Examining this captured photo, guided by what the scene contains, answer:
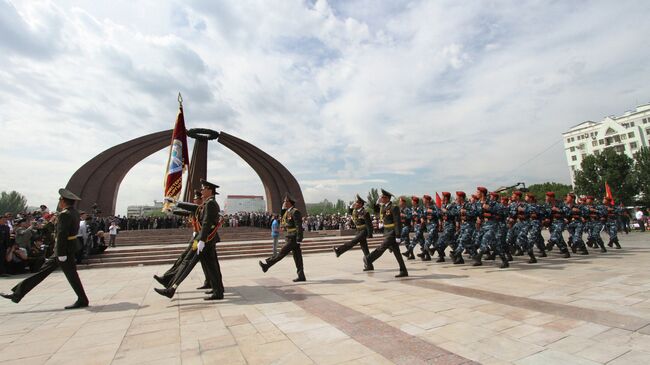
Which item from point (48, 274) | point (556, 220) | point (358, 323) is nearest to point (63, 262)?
point (48, 274)

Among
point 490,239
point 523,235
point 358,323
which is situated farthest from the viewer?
point 523,235

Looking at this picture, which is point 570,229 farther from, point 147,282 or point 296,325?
point 147,282

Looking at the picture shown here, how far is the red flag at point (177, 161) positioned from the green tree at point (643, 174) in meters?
47.2

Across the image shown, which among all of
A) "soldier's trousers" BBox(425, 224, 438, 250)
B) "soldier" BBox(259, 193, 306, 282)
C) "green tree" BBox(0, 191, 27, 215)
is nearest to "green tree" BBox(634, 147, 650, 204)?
"soldier's trousers" BBox(425, 224, 438, 250)

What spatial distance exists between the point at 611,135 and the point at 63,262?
280 feet

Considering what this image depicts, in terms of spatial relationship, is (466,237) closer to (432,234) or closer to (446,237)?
(446,237)

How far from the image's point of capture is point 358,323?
12.4ft

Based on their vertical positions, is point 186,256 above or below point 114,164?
below

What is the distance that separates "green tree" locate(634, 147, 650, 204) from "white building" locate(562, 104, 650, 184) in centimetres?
2255

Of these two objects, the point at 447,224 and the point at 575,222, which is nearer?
the point at 447,224

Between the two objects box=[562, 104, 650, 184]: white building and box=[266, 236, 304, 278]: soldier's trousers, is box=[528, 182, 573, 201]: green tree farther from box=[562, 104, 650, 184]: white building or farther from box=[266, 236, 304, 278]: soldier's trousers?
box=[266, 236, 304, 278]: soldier's trousers

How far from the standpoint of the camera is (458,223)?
909cm

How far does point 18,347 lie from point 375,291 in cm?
473

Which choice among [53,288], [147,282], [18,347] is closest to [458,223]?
[147,282]
